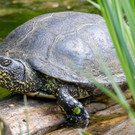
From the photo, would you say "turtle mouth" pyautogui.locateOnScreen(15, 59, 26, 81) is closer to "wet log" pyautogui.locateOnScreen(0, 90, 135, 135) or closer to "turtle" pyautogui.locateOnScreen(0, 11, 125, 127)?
"turtle" pyautogui.locateOnScreen(0, 11, 125, 127)

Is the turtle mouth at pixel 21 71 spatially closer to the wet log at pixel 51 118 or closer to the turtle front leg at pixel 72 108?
the wet log at pixel 51 118

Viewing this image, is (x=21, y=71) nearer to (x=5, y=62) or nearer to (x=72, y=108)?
(x=5, y=62)

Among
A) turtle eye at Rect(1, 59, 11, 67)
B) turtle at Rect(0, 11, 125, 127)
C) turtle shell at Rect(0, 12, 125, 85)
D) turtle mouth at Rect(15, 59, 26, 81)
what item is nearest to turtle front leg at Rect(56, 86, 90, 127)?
turtle at Rect(0, 11, 125, 127)

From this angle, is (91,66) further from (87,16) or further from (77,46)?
(87,16)

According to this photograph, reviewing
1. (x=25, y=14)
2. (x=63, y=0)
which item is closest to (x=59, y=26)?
(x=25, y=14)

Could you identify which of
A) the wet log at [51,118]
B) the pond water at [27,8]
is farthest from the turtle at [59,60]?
the pond water at [27,8]

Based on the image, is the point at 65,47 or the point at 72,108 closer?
the point at 72,108

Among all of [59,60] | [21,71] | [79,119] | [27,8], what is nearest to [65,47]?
[59,60]
